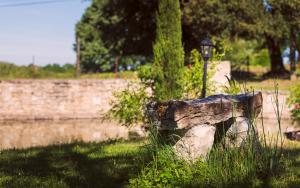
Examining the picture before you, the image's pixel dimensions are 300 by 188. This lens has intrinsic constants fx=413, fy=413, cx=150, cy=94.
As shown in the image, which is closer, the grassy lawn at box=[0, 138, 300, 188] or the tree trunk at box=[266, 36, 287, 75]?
the grassy lawn at box=[0, 138, 300, 188]

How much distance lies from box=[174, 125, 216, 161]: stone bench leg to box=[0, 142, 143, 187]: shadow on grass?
0.66 meters

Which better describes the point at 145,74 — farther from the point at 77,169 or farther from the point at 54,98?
the point at 54,98

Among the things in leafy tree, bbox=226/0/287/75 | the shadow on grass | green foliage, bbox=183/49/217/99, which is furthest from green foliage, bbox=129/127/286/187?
leafy tree, bbox=226/0/287/75

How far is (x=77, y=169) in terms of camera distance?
5.41m

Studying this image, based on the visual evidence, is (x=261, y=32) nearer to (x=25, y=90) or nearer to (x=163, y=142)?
(x=25, y=90)

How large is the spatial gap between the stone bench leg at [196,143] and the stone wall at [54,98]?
555 inches

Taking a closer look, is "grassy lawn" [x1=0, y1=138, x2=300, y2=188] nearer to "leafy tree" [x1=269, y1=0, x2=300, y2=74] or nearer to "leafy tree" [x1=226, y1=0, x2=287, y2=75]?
"leafy tree" [x1=226, y1=0, x2=287, y2=75]

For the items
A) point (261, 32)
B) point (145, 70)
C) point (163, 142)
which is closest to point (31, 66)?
point (261, 32)

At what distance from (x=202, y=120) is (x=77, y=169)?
186 centimetres

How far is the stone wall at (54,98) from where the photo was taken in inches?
733

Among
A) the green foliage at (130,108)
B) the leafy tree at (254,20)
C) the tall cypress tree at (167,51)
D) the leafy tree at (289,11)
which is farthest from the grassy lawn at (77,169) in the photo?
the leafy tree at (289,11)

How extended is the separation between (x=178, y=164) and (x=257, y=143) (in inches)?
36.6

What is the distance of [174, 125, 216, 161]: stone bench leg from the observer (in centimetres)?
460

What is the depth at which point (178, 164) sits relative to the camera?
457 centimetres
